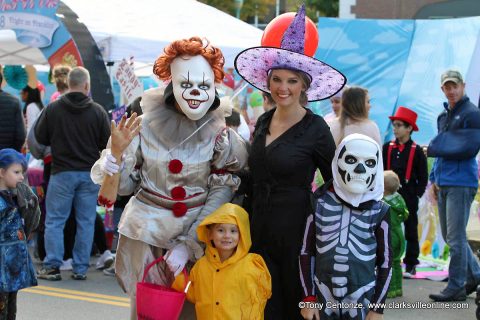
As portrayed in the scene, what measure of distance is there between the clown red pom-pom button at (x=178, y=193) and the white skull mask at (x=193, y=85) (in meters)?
0.39

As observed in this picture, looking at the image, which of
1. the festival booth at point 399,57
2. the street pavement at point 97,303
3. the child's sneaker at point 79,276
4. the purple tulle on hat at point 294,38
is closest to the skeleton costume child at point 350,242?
the purple tulle on hat at point 294,38

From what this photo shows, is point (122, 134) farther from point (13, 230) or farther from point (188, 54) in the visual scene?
point (13, 230)

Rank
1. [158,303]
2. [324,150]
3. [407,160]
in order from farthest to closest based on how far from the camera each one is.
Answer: [407,160], [324,150], [158,303]

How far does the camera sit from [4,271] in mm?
5430

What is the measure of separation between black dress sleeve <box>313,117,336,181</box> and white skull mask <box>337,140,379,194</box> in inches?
4.5

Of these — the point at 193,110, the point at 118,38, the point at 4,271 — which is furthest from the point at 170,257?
the point at 118,38

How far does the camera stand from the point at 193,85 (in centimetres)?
441

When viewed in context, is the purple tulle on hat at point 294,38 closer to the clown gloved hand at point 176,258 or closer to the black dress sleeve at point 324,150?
the black dress sleeve at point 324,150

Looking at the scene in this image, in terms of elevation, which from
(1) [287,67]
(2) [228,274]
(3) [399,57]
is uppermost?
(1) [287,67]

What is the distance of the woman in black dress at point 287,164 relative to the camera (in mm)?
4281

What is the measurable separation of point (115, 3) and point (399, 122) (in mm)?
5028

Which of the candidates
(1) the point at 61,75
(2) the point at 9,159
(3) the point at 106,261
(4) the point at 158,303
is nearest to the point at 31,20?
(1) the point at 61,75

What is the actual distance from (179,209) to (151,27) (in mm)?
7116

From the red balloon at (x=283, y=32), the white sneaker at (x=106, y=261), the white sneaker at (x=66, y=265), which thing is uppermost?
the red balloon at (x=283, y=32)
